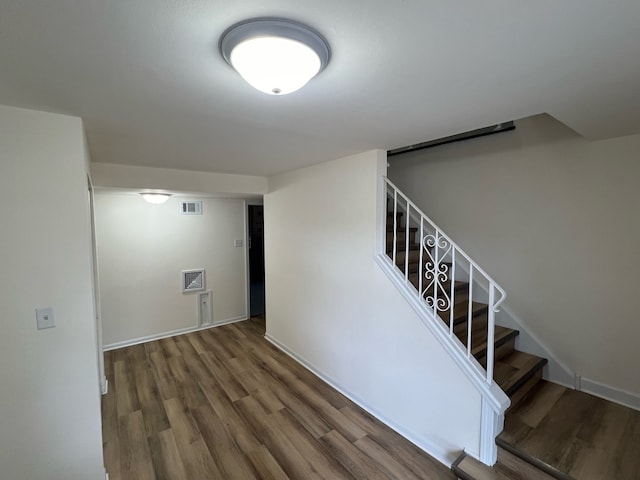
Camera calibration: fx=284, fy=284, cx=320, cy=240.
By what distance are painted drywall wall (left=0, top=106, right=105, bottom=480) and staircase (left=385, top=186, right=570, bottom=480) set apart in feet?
7.08

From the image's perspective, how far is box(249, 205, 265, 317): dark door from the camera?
5.65 meters

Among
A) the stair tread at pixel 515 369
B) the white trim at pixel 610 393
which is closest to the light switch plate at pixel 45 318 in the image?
the stair tread at pixel 515 369

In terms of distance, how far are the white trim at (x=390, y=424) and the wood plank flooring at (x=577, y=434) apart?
1.31 ft

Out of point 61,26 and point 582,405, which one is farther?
point 582,405

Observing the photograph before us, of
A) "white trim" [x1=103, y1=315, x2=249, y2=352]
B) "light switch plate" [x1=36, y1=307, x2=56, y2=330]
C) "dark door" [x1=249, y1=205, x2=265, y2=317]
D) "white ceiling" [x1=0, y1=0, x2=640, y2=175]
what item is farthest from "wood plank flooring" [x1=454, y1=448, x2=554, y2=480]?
"dark door" [x1=249, y1=205, x2=265, y2=317]

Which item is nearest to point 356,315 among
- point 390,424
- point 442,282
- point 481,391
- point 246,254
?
point 390,424

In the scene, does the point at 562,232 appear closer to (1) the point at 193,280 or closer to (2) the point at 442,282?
(2) the point at 442,282

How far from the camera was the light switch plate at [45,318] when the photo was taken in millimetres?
1561

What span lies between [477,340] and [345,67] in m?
2.39

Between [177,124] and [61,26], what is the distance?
3.01ft

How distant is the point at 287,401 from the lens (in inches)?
110

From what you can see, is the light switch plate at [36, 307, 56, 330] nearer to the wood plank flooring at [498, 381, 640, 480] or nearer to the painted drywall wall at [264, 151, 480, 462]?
the painted drywall wall at [264, 151, 480, 462]

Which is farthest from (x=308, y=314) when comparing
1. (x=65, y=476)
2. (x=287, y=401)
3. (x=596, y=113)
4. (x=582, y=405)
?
(x=596, y=113)

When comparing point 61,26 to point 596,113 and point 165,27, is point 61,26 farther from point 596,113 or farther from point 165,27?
point 596,113
